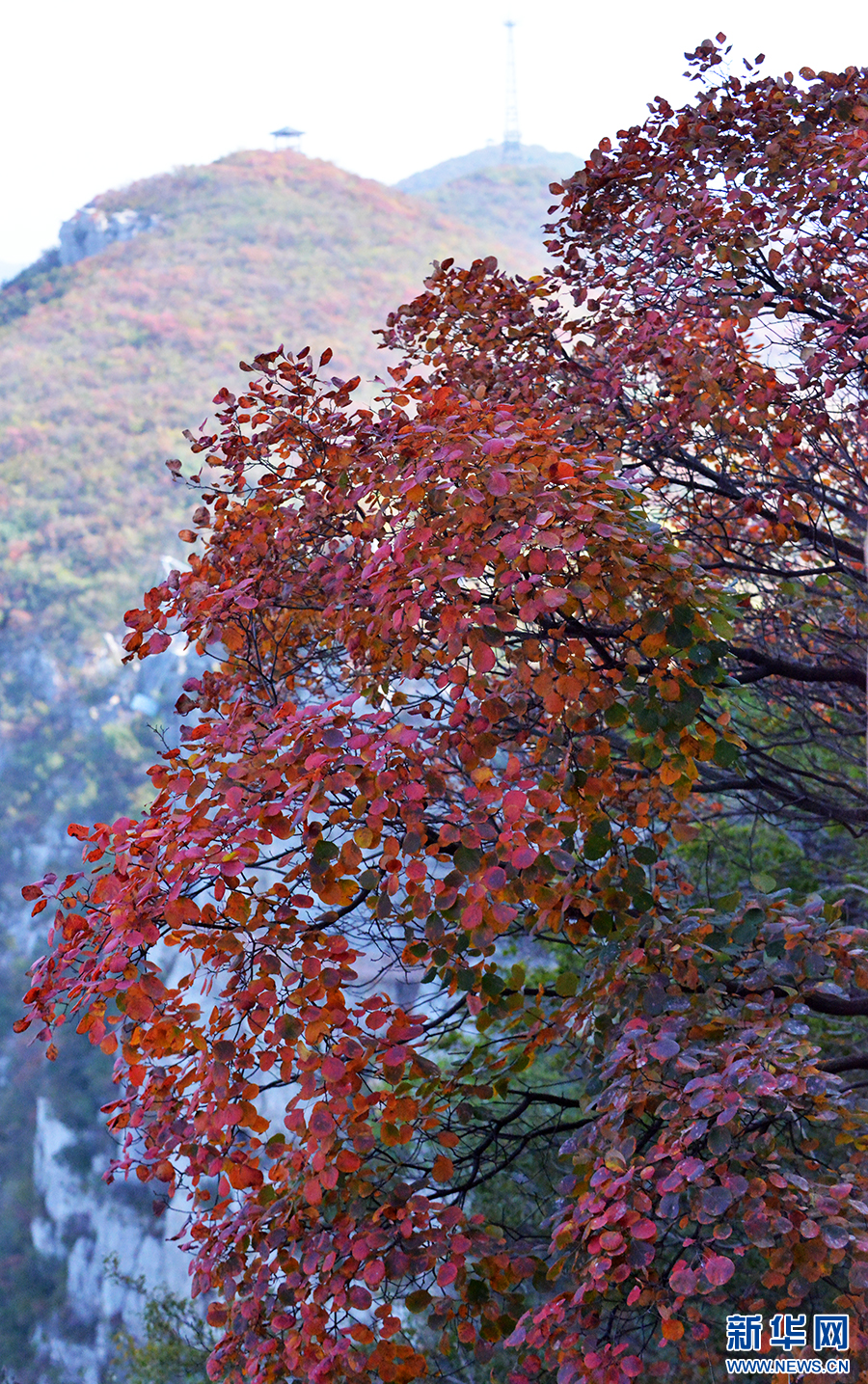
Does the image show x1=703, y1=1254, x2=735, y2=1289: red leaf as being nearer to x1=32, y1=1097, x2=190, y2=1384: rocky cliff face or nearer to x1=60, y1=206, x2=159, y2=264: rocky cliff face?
x1=32, y1=1097, x2=190, y2=1384: rocky cliff face

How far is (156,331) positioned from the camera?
43.0m

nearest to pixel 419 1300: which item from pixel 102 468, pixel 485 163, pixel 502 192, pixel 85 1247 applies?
pixel 85 1247

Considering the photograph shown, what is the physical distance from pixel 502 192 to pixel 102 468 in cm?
3793

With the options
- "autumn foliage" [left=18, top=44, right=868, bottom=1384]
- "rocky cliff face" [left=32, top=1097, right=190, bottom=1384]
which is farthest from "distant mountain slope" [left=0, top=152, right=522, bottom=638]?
"autumn foliage" [left=18, top=44, right=868, bottom=1384]

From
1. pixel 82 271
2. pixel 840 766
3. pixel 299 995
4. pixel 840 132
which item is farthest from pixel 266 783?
pixel 82 271

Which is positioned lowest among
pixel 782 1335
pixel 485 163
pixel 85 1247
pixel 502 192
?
pixel 85 1247

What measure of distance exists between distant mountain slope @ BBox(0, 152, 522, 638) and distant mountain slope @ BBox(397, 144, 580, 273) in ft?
11.5

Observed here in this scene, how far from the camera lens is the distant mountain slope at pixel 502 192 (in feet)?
187

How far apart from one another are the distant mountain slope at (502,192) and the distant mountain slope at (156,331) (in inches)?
138

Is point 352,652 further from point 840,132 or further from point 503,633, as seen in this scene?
point 840,132

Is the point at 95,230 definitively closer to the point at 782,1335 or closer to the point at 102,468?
the point at 102,468

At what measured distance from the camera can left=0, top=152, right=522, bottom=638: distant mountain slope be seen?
117ft

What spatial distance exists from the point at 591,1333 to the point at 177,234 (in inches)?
2044

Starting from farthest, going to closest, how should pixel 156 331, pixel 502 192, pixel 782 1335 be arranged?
pixel 502 192
pixel 156 331
pixel 782 1335
